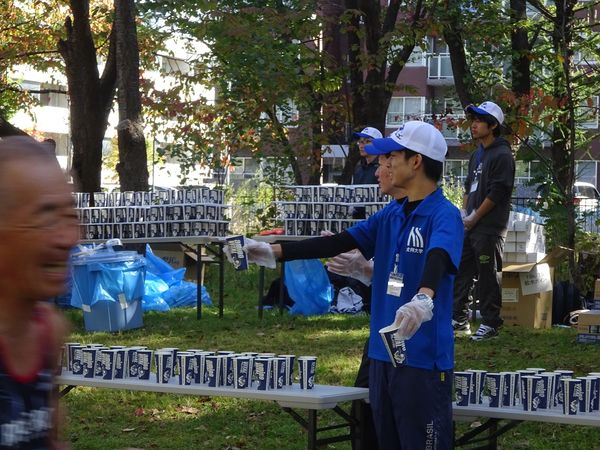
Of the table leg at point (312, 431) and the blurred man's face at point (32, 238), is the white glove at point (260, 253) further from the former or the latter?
the blurred man's face at point (32, 238)

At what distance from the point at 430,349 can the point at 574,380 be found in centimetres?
136

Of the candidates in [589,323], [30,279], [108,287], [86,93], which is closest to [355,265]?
[30,279]

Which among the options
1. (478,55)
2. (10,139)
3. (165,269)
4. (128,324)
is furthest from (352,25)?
(10,139)

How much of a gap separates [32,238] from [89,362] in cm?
514

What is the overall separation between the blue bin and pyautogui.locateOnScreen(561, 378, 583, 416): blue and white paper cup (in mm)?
6917

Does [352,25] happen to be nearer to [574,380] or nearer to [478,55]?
[478,55]

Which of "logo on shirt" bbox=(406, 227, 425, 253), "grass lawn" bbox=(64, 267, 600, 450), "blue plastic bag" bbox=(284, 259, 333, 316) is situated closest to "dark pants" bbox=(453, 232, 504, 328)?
"grass lawn" bbox=(64, 267, 600, 450)

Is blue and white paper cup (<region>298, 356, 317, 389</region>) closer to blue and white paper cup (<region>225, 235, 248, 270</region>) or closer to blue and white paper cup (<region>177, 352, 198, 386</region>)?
blue and white paper cup (<region>177, 352, 198, 386</region>)

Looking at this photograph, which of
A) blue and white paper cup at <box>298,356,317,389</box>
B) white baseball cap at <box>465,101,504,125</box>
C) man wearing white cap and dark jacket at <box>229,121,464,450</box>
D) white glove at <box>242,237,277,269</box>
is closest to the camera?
man wearing white cap and dark jacket at <box>229,121,464,450</box>

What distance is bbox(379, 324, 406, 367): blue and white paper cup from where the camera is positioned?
4.59m

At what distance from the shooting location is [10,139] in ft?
7.14

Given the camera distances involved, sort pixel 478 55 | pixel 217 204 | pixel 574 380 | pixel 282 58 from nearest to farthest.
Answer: pixel 574 380 → pixel 217 204 → pixel 282 58 → pixel 478 55

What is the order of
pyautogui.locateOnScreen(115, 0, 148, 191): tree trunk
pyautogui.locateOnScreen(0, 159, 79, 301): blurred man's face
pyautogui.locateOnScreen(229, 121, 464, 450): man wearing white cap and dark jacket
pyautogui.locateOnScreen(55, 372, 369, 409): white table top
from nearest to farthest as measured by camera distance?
pyautogui.locateOnScreen(0, 159, 79, 301): blurred man's face
pyautogui.locateOnScreen(229, 121, 464, 450): man wearing white cap and dark jacket
pyautogui.locateOnScreen(55, 372, 369, 409): white table top
pyautogui.locateOnScreen(115, 0, 148, 191): tree trunk

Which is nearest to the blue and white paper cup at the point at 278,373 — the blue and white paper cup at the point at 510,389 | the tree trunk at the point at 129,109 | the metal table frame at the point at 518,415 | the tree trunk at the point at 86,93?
the metal table frame at the point at 518,415
